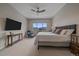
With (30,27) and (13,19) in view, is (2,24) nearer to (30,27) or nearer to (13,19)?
(13,19)

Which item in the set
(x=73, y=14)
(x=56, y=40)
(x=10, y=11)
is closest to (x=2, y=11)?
(x=10, y=11)

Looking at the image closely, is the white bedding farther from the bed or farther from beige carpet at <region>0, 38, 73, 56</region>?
beige carpet at <region>0, 38, 73, 56</region>

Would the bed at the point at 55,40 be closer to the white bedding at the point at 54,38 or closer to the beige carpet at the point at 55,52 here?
the white bedding at the point at 54,38

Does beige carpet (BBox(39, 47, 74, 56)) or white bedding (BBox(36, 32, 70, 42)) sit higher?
white bedding (BBox(36, 32, 70, 42))

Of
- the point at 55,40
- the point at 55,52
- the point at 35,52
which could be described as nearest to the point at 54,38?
the point at 55,40

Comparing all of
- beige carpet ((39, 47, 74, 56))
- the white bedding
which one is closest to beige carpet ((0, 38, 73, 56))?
beige carpet ((39, 47, 74, 56))

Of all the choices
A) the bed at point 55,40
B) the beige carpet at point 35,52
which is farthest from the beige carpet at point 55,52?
the bed at point 55,40

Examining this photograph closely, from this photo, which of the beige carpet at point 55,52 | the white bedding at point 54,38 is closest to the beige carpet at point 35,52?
the beige carpet at point 55,52

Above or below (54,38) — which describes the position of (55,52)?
below

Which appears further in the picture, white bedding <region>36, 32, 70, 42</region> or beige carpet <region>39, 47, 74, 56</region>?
white bedding <region>36, 32, 70, 42</region>

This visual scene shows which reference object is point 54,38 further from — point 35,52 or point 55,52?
point 35,52

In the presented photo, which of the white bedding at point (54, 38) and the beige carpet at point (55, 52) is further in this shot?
the white bedding at point (54, 38)

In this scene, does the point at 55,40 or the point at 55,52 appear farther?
the point at 55,40

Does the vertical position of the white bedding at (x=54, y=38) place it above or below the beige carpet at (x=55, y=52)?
above
